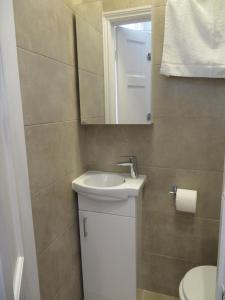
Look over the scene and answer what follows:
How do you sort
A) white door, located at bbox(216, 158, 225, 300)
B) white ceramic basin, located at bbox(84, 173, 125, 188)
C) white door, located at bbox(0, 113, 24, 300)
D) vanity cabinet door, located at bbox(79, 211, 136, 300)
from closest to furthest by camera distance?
white door, located at bbox(0, 113, 24, 300) < white door, located at bbox(216, 158, 225, 300) < vanity cabinet door, located at bbox(79, 211, 136, 300) < white ceramic basin, located at bbox(84, 173, 125, 188)

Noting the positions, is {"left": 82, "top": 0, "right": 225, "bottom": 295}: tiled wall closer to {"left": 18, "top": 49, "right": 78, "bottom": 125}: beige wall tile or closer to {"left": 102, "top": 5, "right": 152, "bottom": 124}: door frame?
{"left": 102, "top": 5, "right": 152, "bottom": 124}: door frame

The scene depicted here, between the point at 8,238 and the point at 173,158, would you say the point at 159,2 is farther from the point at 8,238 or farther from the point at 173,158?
the point at 8,238

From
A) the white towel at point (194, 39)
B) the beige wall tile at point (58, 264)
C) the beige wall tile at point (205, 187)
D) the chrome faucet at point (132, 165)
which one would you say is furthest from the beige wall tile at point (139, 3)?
the beige wall tile at point (58, 264)

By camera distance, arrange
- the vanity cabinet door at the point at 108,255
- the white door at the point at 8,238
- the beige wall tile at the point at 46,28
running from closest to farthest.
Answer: the white door at the point at 8,238 → the beige wall tile at the point at 46,28 → the vanity cabinet door at the point at 108,255

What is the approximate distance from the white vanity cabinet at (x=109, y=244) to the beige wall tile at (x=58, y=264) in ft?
0.26

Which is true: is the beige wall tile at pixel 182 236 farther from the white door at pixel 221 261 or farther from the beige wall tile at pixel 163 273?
the white door at pixel 221 261

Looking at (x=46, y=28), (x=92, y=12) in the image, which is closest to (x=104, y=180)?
(x=46, y=28)

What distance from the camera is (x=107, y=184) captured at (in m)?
1.69

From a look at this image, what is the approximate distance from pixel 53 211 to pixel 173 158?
0.88 m

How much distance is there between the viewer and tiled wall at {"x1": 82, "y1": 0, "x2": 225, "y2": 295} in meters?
1.46

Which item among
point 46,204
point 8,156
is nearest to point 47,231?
point 46,204

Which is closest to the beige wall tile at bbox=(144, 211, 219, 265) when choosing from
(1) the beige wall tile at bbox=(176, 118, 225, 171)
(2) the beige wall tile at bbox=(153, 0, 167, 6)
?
(1) the beige wall tile at bbox=(176, 118, 225, 171)

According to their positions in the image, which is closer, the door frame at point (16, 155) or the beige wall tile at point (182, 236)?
the door frame at point (16, 155)

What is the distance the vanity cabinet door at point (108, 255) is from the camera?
151cm
